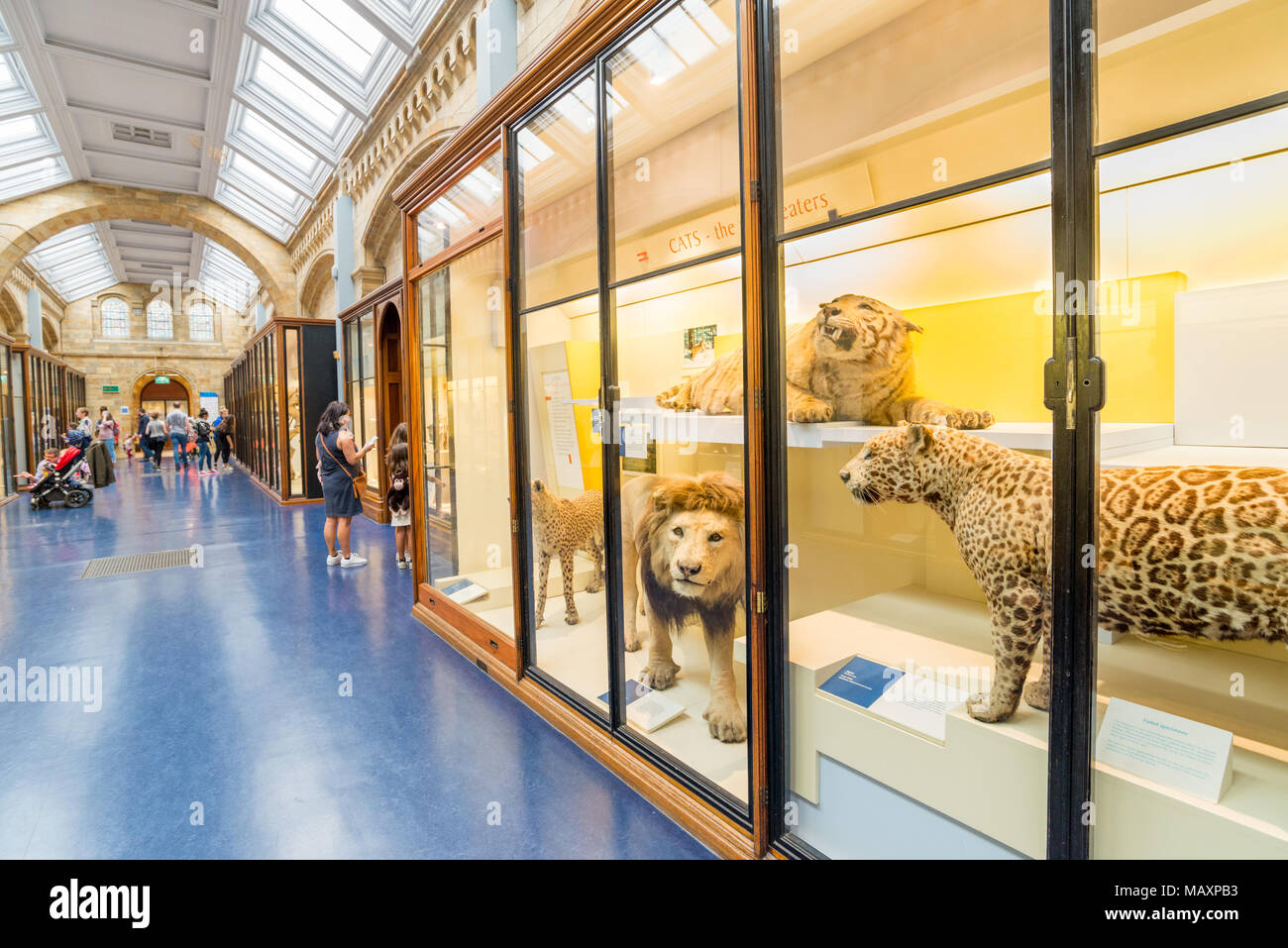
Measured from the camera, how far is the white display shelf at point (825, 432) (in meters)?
1.58

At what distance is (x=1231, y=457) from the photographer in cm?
154

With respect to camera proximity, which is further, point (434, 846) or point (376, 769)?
point (376, 769)

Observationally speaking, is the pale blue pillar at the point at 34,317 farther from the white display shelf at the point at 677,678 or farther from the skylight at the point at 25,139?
the white display shelf at the point at 677,678

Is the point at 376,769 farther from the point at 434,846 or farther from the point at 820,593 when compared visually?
the point at 820,593

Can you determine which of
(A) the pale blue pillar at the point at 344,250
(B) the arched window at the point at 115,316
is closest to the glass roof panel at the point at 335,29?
(A) the pale blue pillar at the point at 344,250

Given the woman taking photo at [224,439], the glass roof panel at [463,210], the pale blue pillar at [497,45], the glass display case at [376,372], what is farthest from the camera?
the woman taking photo at [224,439]

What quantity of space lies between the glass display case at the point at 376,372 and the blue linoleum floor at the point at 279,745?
344 centimetres

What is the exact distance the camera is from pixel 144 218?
17156mm

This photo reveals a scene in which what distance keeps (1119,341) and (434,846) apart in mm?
2664

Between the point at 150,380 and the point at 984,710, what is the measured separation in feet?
121

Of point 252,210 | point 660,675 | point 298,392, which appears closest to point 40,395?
point 252,210

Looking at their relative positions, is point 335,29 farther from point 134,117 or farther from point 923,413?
point 923,413

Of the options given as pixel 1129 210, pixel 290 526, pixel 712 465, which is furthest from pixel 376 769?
pixel 290 526

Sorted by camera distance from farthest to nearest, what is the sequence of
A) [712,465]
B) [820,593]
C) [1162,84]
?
[712,465] → [820,593] → [1162,84]
